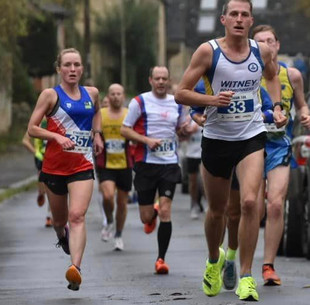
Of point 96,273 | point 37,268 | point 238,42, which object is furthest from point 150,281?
point 238,42

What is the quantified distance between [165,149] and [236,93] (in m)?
4.22

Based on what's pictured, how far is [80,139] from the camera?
36.9ft

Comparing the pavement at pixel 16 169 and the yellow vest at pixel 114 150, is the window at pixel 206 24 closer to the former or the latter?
the pavement at pixel 16 169

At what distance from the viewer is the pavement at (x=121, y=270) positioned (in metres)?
10.2

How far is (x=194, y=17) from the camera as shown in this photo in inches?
1048

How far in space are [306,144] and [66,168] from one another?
2.71 m

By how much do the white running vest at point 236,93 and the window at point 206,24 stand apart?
16.5m

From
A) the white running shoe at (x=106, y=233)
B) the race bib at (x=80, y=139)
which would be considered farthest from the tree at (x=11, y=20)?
the race bib at (x=80, y=139)

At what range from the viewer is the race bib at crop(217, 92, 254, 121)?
9750mm

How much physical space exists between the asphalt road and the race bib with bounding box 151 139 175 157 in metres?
1.04

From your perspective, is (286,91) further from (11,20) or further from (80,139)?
(11,20)

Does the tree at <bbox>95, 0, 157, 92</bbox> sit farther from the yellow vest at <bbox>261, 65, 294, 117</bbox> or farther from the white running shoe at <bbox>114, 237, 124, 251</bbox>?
the yellow vest at <bbox>261, 65, 294, 117</bbox>

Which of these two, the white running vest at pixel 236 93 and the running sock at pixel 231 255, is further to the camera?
the running sock at pixel 231 255

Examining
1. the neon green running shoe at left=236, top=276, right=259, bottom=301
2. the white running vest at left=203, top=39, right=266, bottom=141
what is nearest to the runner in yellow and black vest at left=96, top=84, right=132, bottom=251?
the white running vest at left=203, top=39, right=266, bottom=141
